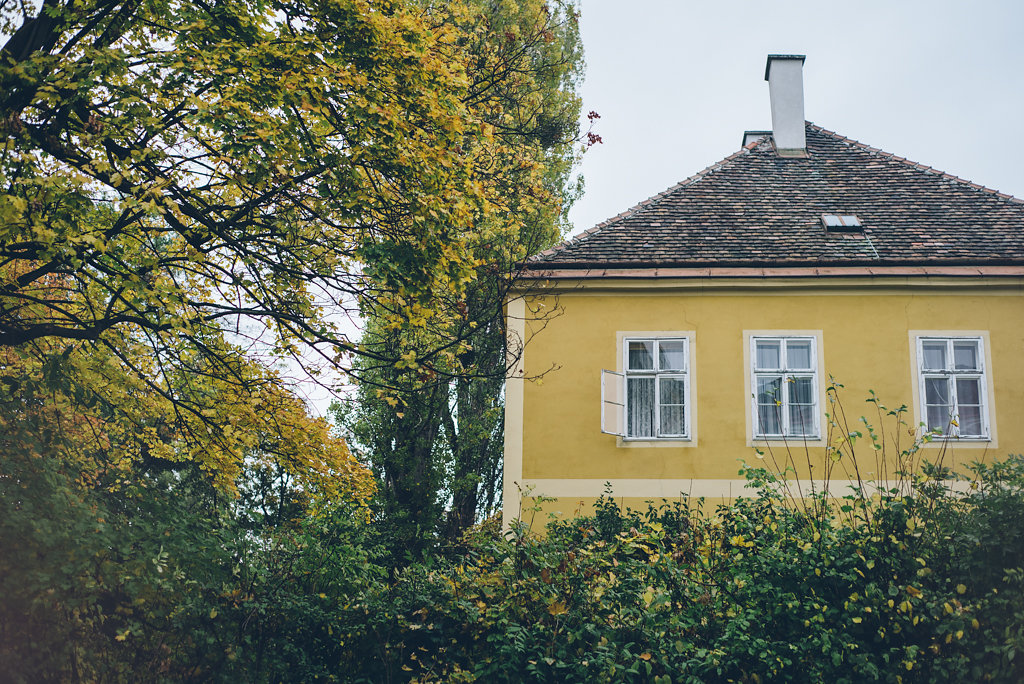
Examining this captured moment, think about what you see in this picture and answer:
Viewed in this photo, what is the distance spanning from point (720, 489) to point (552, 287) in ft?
13.5

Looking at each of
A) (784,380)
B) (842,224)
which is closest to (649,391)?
(784,380)

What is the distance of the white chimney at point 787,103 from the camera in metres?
17.6

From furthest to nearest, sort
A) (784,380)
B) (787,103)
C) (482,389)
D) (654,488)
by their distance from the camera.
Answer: (482,389) < (787,103) < (784,380) < (654,488)

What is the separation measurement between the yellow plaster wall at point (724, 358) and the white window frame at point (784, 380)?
149 millimetres

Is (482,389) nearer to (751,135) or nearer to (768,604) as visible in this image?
(751,135)

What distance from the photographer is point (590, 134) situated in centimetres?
1355

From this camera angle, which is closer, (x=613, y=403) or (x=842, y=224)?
(x=613, y=403)

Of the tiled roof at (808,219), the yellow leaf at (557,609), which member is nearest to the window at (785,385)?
the tiled roof at (808,219)

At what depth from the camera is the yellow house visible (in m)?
13.5

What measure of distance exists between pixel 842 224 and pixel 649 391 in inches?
178

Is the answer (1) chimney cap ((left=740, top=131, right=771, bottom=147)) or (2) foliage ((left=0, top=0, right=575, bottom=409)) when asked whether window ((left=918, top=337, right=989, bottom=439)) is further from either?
(2) foliage ((left=0, top=0, right=575, bottom=409))

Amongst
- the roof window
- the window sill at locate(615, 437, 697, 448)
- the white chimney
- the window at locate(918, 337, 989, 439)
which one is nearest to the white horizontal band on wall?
the window sill at locate(615, 437, 697, 448)

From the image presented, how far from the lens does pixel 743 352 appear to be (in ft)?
45.9

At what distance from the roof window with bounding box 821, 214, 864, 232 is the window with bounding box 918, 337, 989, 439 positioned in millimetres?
2269
